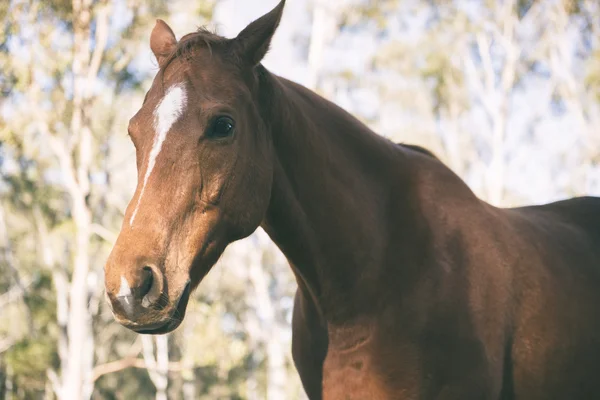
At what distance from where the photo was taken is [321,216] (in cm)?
312

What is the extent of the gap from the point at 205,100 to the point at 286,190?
1.98 ft

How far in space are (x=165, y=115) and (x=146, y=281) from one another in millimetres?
659

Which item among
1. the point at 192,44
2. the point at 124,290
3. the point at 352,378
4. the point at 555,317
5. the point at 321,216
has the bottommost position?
the point at 352,378

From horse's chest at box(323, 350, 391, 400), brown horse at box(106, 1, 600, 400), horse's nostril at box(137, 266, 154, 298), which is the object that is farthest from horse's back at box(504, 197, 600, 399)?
horse's nostril at box(137, 266, 154, 298)

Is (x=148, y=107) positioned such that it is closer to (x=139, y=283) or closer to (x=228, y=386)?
(x=139, y=283)

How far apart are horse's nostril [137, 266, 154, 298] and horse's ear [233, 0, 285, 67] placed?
3.48 feet

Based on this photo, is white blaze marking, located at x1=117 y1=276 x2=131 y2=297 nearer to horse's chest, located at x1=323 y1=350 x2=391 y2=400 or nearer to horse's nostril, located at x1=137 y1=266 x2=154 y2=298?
horse's nostril, located at x1=137 y1=266 x2=154 y2=298

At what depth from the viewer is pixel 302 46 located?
792 inches

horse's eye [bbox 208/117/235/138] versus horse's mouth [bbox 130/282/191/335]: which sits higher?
horse's eye [bbox 208/117/235/138]

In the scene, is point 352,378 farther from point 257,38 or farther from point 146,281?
point 257,38

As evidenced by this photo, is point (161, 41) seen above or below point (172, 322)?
above

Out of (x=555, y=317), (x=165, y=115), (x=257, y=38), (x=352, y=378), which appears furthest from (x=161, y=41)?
(x=555, y=317)

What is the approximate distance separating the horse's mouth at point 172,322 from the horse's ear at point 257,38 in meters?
1.03

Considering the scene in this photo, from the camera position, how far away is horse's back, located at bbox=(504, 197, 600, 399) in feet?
10.8
